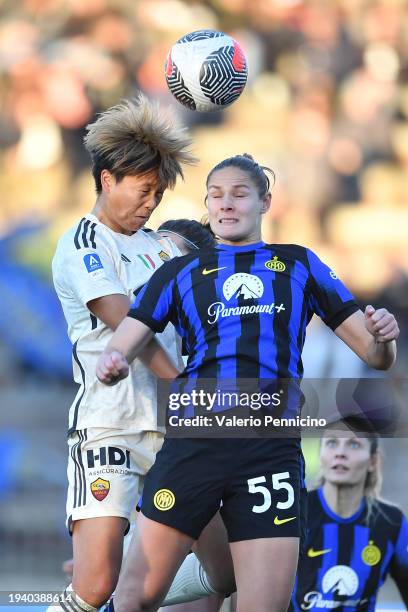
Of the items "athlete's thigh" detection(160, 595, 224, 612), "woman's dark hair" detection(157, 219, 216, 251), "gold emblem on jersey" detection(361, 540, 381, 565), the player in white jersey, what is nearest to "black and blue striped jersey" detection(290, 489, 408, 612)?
"gold emblem on jersey" detection(361, 540, 381, 565)

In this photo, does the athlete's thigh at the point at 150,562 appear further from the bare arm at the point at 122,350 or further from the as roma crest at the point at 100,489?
the bare arm at the point at 122,350

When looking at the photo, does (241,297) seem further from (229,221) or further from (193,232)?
(193,232)

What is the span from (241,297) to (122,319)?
1.64 ft

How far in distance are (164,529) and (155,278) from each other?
839 mm

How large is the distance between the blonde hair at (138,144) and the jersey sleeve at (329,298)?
0.72 meters

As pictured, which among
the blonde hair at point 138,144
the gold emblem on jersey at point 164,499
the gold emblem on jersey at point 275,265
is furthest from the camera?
the blonde hair at point 138,144

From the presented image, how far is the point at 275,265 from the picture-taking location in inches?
149

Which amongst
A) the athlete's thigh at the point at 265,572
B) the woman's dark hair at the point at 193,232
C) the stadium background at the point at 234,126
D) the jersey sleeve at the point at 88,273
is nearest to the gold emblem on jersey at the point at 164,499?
the athlete's thigh at the point at 265,572

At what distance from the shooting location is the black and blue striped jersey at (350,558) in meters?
5.25

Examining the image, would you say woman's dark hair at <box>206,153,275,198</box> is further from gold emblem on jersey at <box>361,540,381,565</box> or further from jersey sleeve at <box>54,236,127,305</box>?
gold emblem on jersey at <box>361,540,381,565</box>

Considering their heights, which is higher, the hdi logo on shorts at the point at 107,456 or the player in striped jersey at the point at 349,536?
the hdi logo on shorts at the point at 107,456

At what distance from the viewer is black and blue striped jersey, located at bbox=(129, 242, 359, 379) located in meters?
3.64

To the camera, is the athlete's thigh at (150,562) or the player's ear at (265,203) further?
the player's ear at (265,203)

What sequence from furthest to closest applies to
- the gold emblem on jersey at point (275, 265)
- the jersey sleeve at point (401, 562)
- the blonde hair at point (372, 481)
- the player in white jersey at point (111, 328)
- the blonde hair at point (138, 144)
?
the blonde hair at point (372, 481) < the jersey sleeve at point (401, 562) < the blonde hair at point (138, 144) < the player in white jersey at point (111, 328) < the gold emblem on jersey at point (275, 265)
